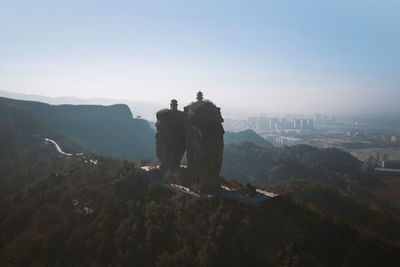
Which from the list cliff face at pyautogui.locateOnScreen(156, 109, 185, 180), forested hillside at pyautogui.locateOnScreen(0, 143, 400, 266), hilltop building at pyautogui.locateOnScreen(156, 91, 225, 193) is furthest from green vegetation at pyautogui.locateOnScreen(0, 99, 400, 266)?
cliff face at pyautogui.locateOnScreen(156, 109, 185, 180)

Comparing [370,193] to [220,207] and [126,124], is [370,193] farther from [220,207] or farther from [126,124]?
[126,124]

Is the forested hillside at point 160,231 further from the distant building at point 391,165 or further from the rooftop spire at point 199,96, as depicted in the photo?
the distant building at point 391,165

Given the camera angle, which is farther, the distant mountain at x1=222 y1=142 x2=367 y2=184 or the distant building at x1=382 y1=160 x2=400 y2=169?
the distant building at x1=382 y1=160 x2=400 y2=169

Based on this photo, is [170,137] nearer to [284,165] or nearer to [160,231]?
[160,231]

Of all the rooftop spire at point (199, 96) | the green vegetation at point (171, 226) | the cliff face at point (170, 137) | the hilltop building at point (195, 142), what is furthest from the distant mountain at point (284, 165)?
the rooftop spire at point (199, 96)

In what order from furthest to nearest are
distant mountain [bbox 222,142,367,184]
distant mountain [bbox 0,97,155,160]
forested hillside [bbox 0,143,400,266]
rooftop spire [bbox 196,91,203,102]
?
distant mountain [bbox 0,97,155,160] < distant mountain [bbox 222,142,367,184] < rooftop spire [bbox 196,91,203,102] < forested hillside [bbox 0,143,400,266]

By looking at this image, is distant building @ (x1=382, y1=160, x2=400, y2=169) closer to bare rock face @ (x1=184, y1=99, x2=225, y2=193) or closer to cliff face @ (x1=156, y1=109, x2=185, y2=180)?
cliff face @ (x1=156, y1=109, x2=185, y2=180)

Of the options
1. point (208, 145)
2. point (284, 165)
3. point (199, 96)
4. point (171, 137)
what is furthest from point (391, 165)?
point (208, 145)

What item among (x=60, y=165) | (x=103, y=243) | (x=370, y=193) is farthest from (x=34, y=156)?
(x=370, y=193)
